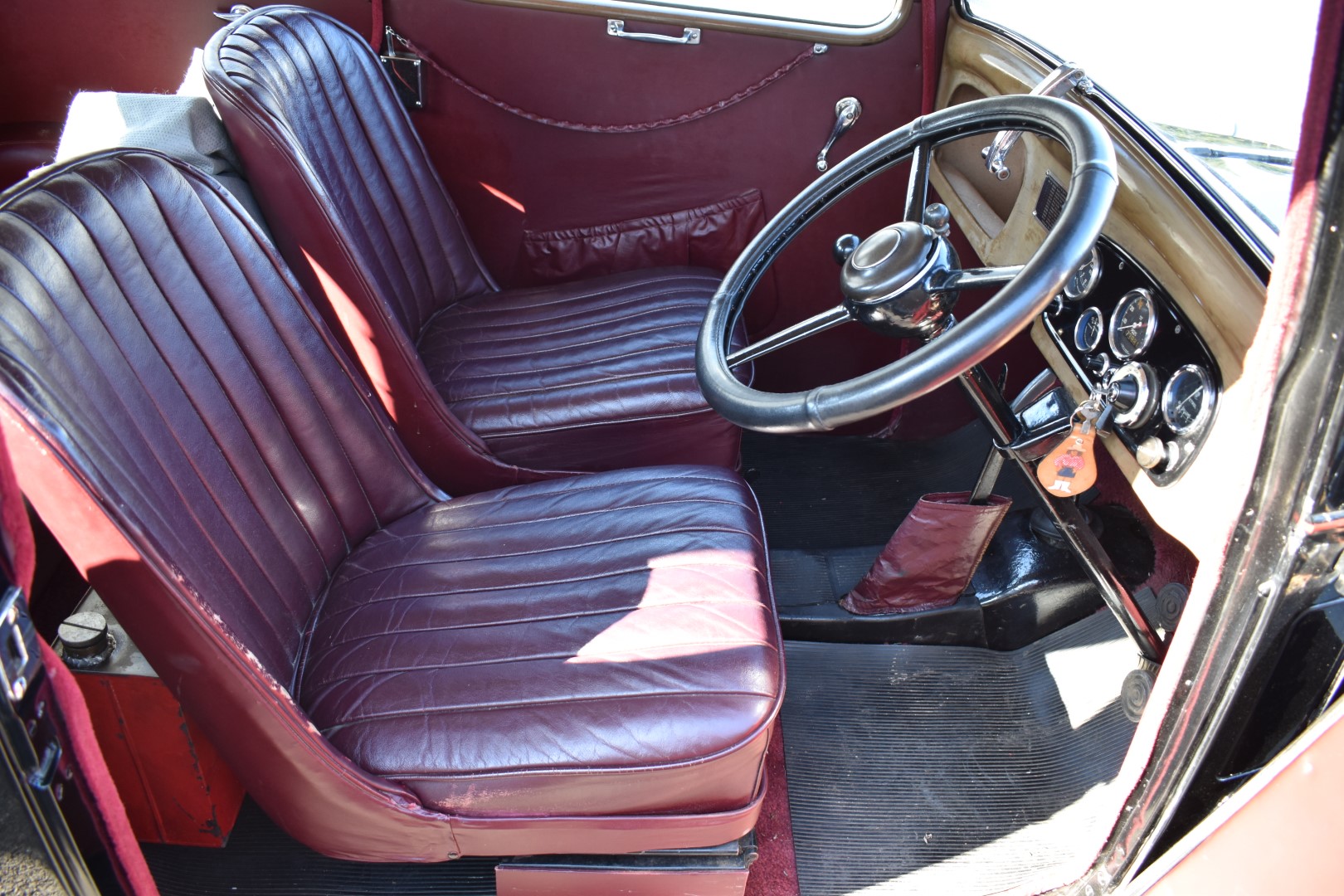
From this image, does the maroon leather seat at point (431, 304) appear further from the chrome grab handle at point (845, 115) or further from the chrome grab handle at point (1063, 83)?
the chrome grab handle at point (1063, 83)

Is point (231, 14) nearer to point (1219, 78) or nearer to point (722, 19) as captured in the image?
point (722, 19)

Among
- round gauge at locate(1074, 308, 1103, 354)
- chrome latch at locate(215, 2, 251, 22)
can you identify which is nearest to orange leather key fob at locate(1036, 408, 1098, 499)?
round gauge at locate(1074, 308, 1103, 354)

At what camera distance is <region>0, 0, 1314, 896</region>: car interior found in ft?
3.29

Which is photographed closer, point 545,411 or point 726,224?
point 545,411

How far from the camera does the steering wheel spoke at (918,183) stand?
122cm

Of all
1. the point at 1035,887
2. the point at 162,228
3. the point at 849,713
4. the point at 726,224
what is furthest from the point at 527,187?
the point at 1035,887

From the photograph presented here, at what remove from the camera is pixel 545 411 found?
1663mm

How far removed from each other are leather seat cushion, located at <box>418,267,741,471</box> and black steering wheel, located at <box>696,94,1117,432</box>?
40 centimetres

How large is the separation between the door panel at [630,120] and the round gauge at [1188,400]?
46.6 inches

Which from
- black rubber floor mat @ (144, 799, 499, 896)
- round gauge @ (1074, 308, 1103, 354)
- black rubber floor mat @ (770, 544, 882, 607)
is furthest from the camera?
black rubber floor mat @ (770, 544, 882, 607)

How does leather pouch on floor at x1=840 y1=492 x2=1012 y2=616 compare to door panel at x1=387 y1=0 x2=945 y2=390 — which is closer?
leather pouch on floor at x1=840 y1=492 x2=1012 y2=616

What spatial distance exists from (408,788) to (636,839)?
270 millimetres

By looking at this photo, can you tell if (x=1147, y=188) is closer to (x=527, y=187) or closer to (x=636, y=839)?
(x=636, y=839)

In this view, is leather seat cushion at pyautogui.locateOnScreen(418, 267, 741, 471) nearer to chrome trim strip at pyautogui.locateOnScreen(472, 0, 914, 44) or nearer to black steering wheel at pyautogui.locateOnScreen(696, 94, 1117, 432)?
black steering wheel at pyautogui.locateOnScreen(696, 94, 1117, 432)
